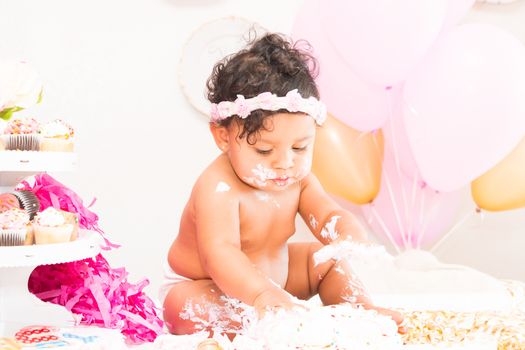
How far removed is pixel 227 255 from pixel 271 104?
31 cm

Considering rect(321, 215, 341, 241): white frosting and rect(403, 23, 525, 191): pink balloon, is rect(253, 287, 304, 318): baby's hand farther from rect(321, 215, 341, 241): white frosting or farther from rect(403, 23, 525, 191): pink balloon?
rect(403, 23, 525, 191): pink balloon

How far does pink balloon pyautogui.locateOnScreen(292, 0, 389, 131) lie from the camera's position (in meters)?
2.68

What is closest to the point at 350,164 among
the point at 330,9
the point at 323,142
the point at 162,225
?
the point at 323,142

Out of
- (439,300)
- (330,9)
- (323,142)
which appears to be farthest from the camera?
(323,142)

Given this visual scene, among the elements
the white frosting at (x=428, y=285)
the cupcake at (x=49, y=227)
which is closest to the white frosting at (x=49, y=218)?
the cupcake at (x=49, y=227)

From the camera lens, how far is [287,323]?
1266 millimetres

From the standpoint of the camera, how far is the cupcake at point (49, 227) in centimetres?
137

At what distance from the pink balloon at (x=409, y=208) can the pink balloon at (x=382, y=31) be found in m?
0.52

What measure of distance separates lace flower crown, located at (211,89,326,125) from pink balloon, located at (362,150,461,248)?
4.74ft

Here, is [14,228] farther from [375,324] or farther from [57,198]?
[375,324]

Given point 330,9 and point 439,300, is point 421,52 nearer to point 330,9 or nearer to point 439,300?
point 330,9

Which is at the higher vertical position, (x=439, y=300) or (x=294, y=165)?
(x=294, y=165)

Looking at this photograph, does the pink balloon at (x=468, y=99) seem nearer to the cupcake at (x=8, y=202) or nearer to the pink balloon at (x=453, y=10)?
the pink balloon at (x=453, y=10)

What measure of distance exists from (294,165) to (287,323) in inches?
15.0
